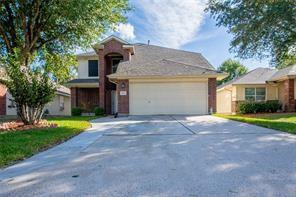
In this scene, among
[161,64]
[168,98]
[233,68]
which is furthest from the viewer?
[233,68]

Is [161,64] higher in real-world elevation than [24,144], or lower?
higher

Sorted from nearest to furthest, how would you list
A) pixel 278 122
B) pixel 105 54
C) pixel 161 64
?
pixel 278 122, pixel 161 64, pixel 105 54

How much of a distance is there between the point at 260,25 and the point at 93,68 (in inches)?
619

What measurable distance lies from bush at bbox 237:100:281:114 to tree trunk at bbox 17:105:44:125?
16.4 metres

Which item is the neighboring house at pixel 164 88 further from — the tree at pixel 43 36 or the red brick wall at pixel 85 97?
the red brick wall at pixel 85 97

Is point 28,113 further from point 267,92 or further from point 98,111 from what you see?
point 267,92

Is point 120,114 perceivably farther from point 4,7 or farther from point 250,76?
point 250,76

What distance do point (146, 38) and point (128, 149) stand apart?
24.8m

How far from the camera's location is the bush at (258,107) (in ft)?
74.8

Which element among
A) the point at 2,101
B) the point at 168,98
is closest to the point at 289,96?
the point at 168,98

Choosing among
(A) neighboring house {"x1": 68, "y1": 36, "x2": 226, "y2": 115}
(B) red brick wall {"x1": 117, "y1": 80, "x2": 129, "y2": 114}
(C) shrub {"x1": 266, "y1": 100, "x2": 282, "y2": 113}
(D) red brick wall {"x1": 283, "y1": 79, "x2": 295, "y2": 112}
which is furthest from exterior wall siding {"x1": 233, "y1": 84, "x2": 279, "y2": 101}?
(B) red brick wall {"x1": 117, "y1": 80, "x2": 129, "y2": 114}

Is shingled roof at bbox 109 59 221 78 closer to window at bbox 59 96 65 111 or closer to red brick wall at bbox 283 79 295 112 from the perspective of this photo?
red brick wall at bbox 283 79 295 112

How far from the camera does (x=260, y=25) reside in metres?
14.1

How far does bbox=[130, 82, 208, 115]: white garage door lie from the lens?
64.6ft
